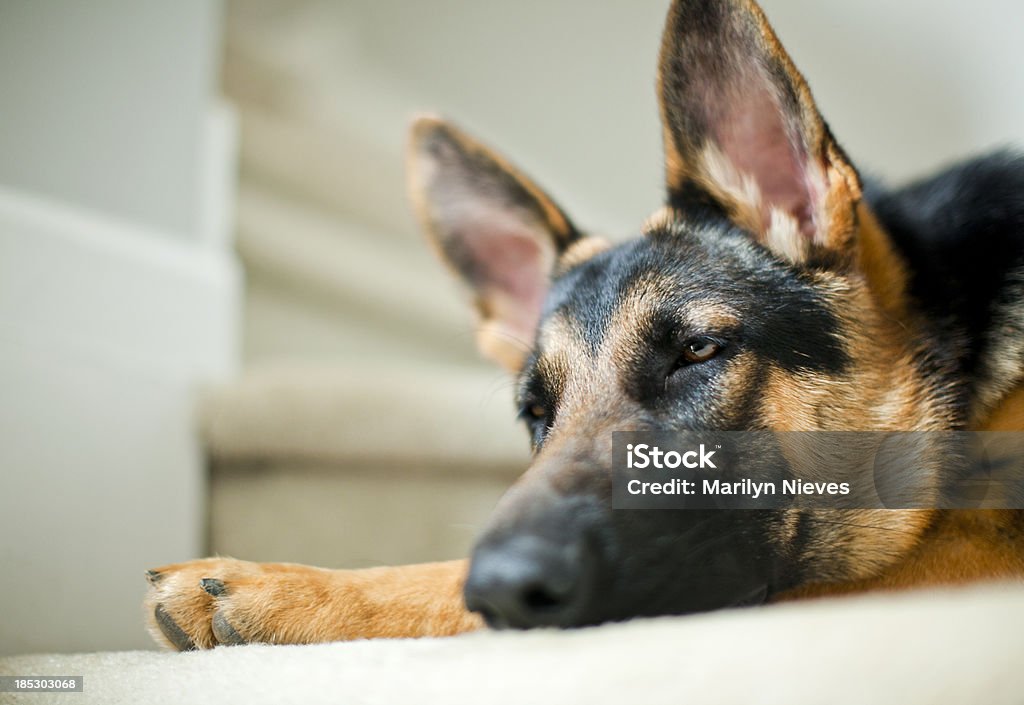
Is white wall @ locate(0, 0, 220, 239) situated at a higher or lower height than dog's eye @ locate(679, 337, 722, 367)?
higher

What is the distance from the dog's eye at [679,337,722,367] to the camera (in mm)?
1155

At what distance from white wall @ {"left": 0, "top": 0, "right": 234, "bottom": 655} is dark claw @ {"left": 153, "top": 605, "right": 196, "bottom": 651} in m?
0.40

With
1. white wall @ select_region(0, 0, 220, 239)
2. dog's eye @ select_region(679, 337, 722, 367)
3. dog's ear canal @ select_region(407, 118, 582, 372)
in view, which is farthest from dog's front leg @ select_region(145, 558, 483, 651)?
white wall @ select_region(0, 0, 220, 239)

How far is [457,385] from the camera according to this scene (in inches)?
80.9

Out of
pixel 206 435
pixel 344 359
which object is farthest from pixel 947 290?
pixel 344 359

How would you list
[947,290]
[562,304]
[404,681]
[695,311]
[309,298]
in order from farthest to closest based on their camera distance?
[309,298] < [562,304] < [947,290] < [695,311] < [404,681]

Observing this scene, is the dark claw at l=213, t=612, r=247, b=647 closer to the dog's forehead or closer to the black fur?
the dog's forehead

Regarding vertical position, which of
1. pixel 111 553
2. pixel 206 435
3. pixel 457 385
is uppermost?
pixel 457 385

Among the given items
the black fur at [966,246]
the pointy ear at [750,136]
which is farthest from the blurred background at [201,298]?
the black fur at [966,246]

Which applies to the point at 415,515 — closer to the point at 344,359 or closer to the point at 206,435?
the point at 206,435

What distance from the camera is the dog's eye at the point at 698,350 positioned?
116cm

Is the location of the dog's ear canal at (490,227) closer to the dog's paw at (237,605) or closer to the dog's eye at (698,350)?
the dog's eye at (698,350)

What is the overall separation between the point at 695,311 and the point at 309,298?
260cm

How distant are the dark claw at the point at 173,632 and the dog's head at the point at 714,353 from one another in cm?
45
